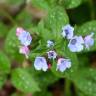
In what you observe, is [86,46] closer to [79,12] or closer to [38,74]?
[38,74]

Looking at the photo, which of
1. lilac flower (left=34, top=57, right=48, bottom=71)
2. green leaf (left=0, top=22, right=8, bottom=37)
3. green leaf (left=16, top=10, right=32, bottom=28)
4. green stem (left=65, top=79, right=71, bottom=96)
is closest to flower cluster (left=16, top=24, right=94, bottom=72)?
lilac flower (left=34, top=57, right=48, bottom=71)

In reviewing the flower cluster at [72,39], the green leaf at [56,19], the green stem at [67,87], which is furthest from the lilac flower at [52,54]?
the green stem at [67,87]

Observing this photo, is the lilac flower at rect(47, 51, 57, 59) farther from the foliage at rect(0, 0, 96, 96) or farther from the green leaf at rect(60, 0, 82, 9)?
the green leaf at rect(60, 0, 82, 9)

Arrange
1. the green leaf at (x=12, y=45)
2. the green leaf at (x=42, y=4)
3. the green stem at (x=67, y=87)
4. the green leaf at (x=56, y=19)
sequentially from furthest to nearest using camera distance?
the green stem at (x=67, y=87), the green leaf at (x=12, y=45), the green leaf at (x=42, y=4), the green leaf at (x=56, y=19)

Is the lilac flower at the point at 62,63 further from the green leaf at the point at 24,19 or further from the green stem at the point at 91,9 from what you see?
the green leaf at the point at 24,19

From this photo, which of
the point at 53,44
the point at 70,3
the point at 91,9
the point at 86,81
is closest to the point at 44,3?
the point at 70,3

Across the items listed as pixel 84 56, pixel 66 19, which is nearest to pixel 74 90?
pixel 84 56
